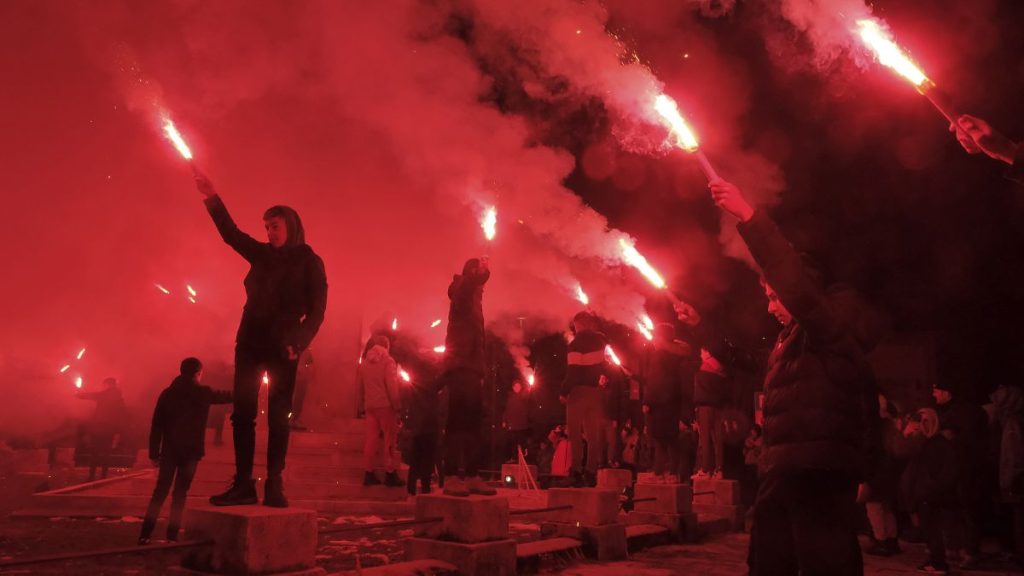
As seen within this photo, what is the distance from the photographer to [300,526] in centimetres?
431

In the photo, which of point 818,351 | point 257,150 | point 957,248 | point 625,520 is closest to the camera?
point 818,351

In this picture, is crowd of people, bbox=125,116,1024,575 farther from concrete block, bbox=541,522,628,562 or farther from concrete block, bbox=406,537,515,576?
concrete block, bbox=541,522,628,562

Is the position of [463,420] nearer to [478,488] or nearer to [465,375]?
[465,375]

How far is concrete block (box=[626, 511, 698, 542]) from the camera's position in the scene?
337 inches

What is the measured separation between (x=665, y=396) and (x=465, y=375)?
141 inches

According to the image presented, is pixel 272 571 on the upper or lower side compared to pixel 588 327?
lower

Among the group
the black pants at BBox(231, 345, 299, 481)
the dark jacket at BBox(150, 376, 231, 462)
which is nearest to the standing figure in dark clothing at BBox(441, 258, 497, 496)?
the black pants at BBox(231, 345, 299, 481)

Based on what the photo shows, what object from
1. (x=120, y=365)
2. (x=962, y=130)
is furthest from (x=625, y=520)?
(x=120, y=365)

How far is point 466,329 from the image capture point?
654 cm

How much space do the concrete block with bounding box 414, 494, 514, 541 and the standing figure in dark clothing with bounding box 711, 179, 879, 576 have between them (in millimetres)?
2587

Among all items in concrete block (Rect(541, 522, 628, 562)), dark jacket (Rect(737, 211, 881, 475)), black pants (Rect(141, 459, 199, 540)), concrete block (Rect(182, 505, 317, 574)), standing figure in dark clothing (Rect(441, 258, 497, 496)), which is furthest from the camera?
concrete block (Rect(541, 522, 628, 562))

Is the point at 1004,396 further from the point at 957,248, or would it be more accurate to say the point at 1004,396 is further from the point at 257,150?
the point at 257,150

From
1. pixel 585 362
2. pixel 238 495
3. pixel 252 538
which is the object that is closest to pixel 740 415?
pixel 585 362

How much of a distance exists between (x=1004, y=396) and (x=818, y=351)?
7164 millimetres
